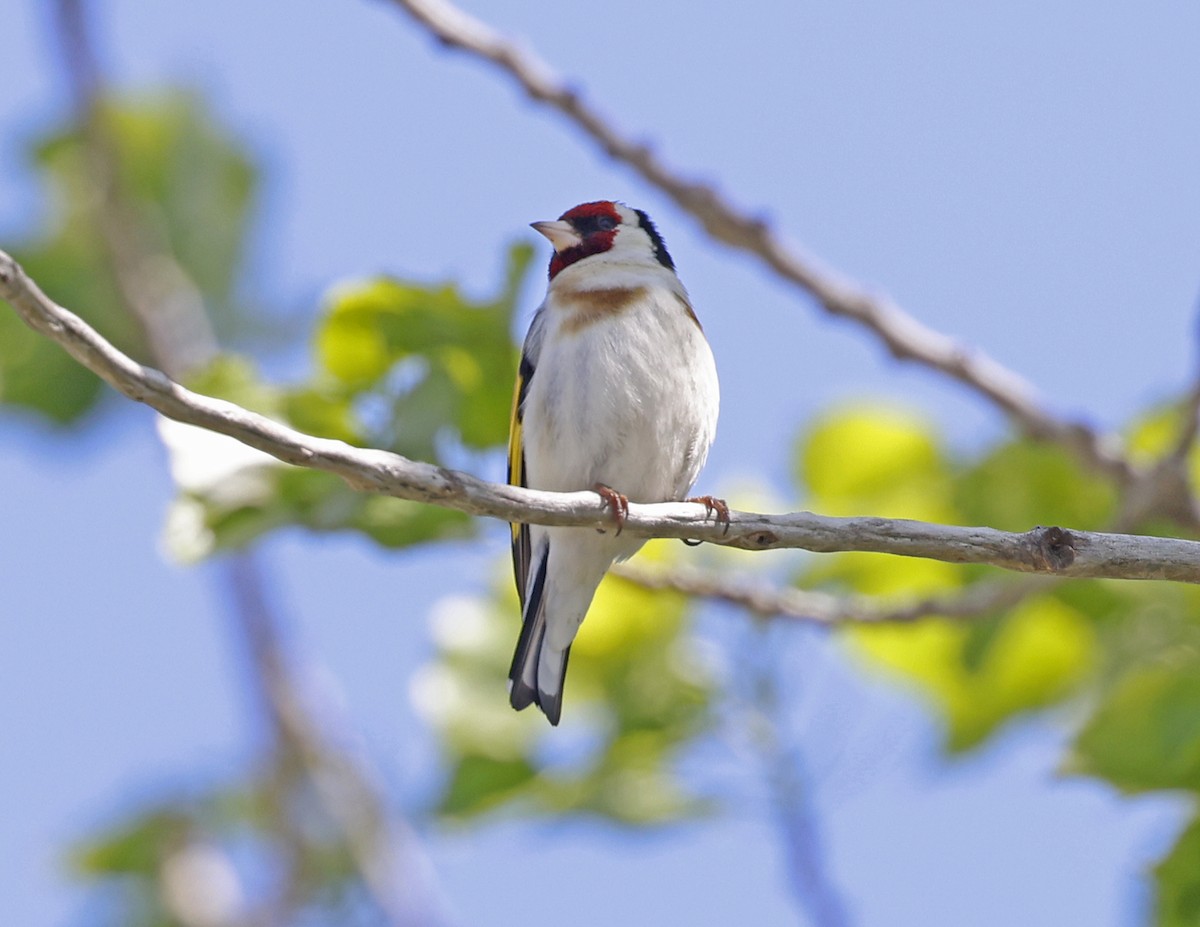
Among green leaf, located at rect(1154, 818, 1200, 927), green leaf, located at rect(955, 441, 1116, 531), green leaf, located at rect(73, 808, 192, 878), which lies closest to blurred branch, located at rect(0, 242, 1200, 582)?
green leaf, located at rect(1154, 818, 1200, 927)

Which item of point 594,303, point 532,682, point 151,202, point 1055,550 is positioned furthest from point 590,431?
point 151,202

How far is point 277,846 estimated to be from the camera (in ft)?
19.0

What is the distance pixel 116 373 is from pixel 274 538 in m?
1.45

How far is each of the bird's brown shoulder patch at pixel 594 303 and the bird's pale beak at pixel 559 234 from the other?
74 cm

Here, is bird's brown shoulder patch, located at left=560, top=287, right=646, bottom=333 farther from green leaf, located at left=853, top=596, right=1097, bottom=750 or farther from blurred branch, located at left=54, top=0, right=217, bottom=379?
blurred branch, located at left=54, top=0, right=217, bottom=379

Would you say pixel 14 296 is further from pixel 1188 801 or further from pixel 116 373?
pixel 1188 801

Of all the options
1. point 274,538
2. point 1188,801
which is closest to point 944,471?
point 1188,801

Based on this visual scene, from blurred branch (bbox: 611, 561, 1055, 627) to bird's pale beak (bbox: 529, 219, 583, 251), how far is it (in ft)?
4.89

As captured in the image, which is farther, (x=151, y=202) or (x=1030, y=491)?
(x=151, y=202)

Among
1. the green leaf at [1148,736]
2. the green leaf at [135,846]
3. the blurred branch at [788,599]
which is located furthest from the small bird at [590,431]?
the green leaf at [135,846]

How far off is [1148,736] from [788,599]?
1.38 meters

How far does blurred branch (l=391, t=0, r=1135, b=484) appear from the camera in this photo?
3932 millimetres

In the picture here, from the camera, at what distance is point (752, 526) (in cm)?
293

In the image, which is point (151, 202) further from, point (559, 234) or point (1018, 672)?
point (1018, 672)
